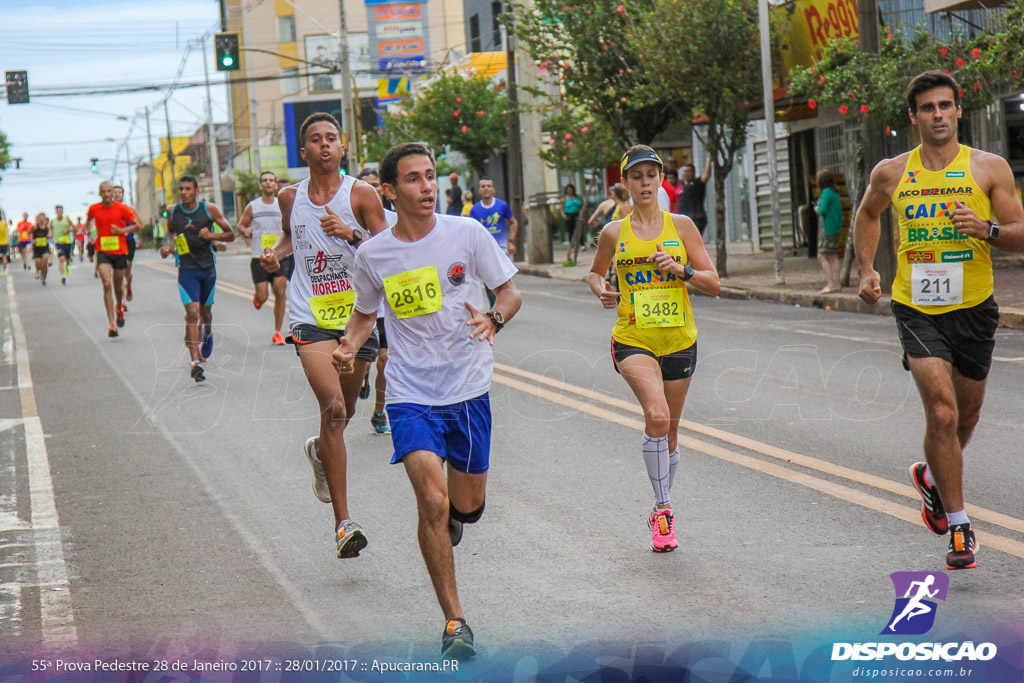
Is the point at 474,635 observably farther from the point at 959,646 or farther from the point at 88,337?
the point at 88,337

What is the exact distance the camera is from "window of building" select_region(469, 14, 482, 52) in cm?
5756

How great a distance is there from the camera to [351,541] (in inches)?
240

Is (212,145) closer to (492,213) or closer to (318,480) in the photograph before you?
(492,213)

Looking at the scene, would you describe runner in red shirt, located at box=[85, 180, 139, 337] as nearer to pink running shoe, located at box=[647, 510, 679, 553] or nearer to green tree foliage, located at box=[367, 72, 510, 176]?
pink running shoe, located at box=[647, 510, 679, 553]

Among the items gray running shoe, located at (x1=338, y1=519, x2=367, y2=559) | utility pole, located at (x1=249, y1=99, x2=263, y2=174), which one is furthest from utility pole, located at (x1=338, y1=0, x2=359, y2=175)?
gray running shoe, located at (x1=338, y1=519, x2=367, y2=559)

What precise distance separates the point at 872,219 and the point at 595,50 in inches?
774

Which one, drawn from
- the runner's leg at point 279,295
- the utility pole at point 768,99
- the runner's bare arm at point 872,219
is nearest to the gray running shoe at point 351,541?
the runner's bare arm at point 872,219

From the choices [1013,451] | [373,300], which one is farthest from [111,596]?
[1013,451]

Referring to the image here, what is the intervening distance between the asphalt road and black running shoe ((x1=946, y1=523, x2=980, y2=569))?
6 centimetres

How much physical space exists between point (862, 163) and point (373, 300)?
15.9 meters

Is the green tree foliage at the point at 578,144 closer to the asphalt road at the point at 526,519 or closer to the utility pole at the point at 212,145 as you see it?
the asphalt road at the point at 526,519

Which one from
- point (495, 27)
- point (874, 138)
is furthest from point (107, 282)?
point (495, 27)

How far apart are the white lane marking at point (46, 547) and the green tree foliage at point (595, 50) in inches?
593

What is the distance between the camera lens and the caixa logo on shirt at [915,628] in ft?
14.8
